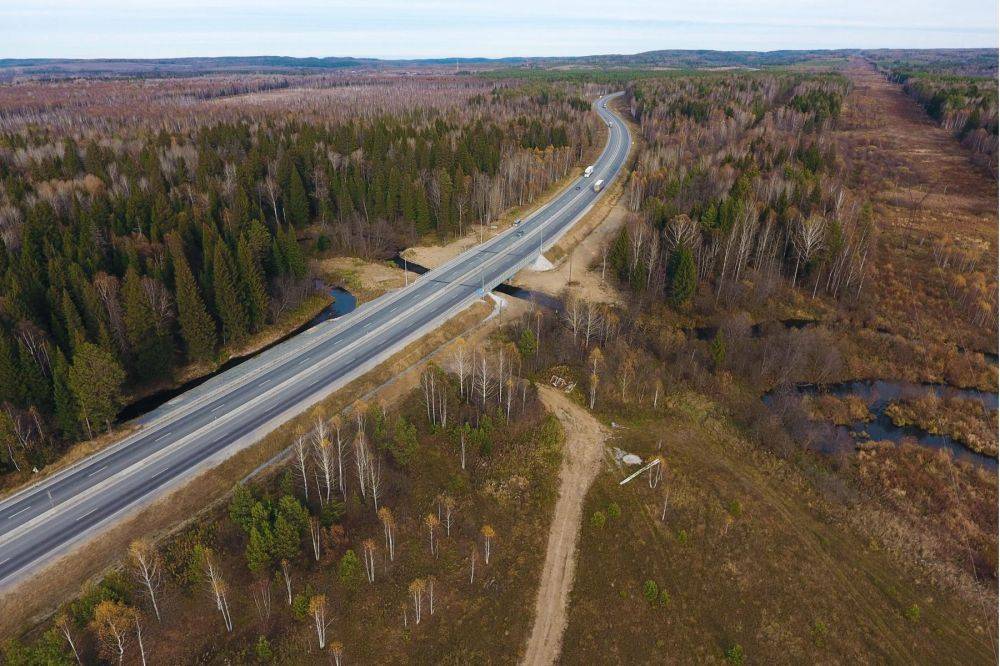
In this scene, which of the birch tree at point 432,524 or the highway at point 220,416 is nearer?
the birch tree at point 432,524

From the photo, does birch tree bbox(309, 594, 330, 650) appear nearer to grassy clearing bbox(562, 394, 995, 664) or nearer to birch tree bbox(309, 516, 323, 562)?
birch tree bbox(309, 516, 323, 562)

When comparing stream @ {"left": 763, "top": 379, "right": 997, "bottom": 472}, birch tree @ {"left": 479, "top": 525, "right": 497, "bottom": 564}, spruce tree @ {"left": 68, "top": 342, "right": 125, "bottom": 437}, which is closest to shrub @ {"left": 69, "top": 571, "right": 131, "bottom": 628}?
spruce tree @ {"left": 68, "top": 342, "right": 125, "bottom": 437}

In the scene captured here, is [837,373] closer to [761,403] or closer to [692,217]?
[761,403]

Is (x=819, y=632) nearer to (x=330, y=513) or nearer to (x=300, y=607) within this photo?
(x=300, y=607)

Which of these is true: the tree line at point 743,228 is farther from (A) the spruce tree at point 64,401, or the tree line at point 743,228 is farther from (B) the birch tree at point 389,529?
(A) the spruce tree at point 64,401

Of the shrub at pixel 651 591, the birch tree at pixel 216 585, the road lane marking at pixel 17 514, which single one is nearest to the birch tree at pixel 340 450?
the birch tree at pixel 216 585

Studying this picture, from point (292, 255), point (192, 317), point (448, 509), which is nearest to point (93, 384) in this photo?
point (192, 317)
